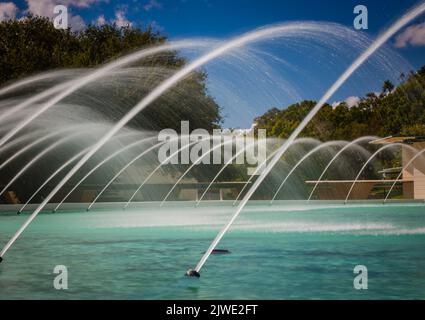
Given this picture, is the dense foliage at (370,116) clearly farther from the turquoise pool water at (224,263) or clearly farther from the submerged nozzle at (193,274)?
the submerged nozzle at (193,274)

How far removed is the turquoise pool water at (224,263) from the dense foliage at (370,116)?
146ft

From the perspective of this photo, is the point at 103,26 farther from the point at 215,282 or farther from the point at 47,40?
the point at 215,282

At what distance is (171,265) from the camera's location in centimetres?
913

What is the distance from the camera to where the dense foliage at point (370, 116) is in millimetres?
62219

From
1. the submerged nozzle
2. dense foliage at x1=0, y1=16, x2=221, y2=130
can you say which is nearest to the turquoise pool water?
the submerged nozzle

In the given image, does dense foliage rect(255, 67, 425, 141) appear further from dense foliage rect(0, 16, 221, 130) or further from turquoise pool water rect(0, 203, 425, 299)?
turquoise pool water rect(0, 203, 425, 299)

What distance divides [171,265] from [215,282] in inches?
63.9

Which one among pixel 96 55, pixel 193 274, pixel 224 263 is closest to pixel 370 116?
pixel 96 55

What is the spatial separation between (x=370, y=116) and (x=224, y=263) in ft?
212

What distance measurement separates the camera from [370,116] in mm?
70938

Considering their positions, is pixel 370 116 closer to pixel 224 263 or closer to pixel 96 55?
pixel 96 55

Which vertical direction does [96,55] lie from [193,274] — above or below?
above

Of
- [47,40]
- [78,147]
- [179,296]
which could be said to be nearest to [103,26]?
[47,40]

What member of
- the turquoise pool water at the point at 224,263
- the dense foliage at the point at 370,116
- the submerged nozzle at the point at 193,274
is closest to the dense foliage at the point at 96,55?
the turquoise pool water at the point at 224,263
